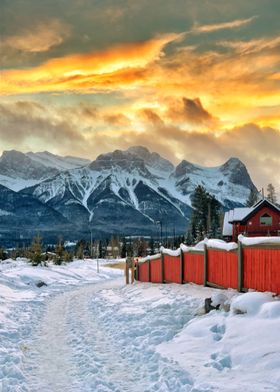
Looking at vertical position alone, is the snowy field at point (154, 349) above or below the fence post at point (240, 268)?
below

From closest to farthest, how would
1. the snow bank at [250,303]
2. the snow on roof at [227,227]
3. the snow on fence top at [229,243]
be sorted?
the snow bank at [250,303], the snow on fence top at [229,243], the snow on roof at [227,227]

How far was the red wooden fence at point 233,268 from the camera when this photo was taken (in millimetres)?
13258

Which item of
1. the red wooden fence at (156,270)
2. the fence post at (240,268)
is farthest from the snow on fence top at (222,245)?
the red wooden fence at (156,270)

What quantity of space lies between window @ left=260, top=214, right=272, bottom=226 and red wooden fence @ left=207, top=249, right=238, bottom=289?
34.9 meters

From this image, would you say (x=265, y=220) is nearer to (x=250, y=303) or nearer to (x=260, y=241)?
(x=260, y=241)

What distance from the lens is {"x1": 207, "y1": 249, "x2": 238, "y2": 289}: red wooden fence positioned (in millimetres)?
15711

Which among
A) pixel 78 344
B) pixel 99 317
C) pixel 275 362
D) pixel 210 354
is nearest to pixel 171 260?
pixel 99 317

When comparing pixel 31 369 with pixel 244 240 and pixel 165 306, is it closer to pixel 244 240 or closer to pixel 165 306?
pixel 165 306

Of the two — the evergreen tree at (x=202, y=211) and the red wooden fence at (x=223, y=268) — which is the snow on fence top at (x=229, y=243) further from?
the evergreen tree at (x=202, y=211)

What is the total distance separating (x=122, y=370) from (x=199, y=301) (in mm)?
5880

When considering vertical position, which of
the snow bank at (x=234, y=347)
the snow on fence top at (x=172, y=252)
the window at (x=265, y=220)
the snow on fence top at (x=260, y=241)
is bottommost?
the snow bank at (x=234, y=347)

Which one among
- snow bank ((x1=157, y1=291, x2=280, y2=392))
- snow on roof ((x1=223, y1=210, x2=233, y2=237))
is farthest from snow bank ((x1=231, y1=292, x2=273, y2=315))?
snow on roof ((x1=223, y1=210, x2=233, y2=237))

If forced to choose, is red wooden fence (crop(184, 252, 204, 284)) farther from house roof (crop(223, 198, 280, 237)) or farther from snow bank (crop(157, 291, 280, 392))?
house roof (crop(223, 198, 280, 237))

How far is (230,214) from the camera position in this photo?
57000mm
